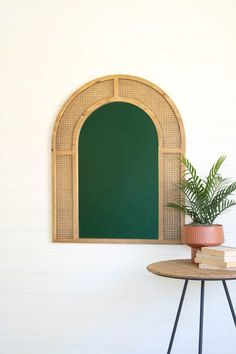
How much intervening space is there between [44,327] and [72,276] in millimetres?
422

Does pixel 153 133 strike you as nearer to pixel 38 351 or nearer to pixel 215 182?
pixel 215 182

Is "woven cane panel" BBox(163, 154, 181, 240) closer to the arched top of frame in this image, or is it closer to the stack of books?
the arched top of frame

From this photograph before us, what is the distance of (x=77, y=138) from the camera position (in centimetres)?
331

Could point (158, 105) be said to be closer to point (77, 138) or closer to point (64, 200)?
point (77, 138)

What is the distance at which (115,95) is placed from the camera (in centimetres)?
327

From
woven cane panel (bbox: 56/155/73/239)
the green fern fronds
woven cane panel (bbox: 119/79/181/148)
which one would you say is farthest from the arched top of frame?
the green fern fronds

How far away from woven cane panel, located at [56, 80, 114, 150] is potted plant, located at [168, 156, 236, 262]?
2.50 feet

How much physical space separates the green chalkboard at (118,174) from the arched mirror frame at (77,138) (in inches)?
1.6

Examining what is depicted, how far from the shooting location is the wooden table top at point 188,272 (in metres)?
2.49

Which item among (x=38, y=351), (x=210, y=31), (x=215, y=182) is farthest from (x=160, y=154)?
(x=38, y=351)

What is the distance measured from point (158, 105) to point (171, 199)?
0.65 meters

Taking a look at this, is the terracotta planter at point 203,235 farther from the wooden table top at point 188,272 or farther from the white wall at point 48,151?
the white wall at point 48,151

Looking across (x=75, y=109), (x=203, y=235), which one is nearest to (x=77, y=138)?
(x=75, y=109)

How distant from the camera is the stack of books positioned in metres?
2.62
